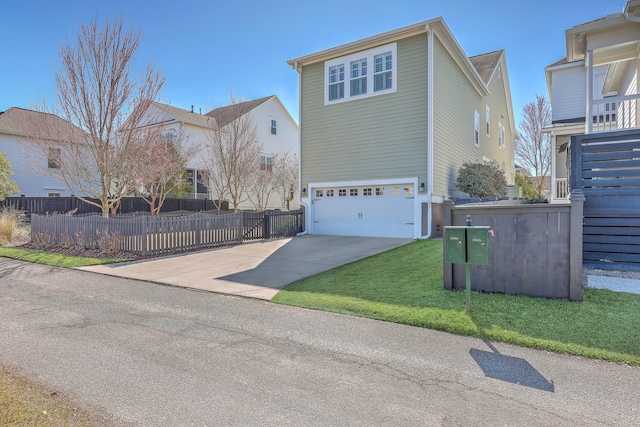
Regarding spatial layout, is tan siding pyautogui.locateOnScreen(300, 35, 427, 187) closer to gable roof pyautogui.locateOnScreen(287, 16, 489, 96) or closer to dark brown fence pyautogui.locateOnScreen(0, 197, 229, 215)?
gable roof pyautogui.locateOnScreen(287, 16, 489, 96)

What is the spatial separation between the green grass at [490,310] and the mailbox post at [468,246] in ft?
1.69

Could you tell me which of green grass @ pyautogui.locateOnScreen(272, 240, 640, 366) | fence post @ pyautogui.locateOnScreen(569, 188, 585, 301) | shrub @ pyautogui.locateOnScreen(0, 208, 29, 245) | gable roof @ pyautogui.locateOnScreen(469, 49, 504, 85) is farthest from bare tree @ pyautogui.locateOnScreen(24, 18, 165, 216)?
gable roof @ pyautogui.locateOnScreen(469, 49, 504, 85)

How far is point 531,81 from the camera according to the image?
23.7 metres

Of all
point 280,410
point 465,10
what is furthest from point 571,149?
point 280,410

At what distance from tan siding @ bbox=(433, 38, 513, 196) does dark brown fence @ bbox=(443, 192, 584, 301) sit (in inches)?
293

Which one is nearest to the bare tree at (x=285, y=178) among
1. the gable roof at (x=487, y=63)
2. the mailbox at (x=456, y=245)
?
the gable roof at (x=487, y=63)

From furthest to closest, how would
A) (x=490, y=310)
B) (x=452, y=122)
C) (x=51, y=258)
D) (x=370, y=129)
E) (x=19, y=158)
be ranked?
1. (x=19, y=158)
2. (x=452, y=122)
3. (x=370, y=129)
4. (x=51, y=258)
5. (x=490, y=310)

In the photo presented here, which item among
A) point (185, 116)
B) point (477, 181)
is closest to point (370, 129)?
point (477, 181)

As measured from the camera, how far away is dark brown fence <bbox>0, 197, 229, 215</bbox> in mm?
17516

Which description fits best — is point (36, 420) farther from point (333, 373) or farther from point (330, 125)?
point (330, 125)

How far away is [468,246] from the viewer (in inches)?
187

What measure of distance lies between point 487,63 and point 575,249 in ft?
63.2

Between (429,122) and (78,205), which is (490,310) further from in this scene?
(78,205)

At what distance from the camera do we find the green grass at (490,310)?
3.78 metres
